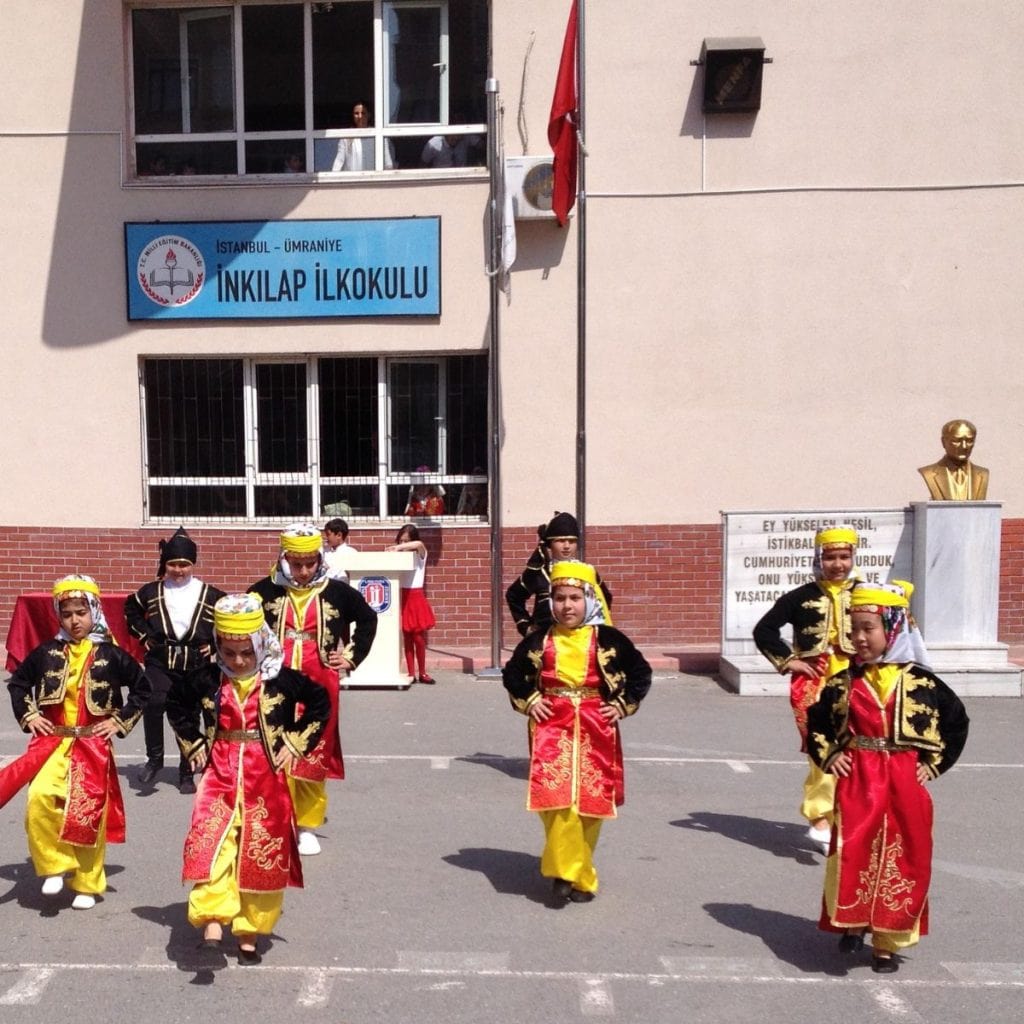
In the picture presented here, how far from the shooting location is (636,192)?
1374cm

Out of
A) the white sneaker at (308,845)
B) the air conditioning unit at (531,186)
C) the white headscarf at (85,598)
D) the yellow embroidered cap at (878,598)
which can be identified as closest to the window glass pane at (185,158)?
the air conditioning unit at (531,186)

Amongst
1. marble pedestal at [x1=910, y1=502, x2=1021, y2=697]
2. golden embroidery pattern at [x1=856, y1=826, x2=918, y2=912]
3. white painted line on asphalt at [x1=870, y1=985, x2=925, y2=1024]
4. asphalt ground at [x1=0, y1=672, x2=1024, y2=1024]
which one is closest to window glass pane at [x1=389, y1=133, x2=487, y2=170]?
marble pedestal at [x1=910, y1=502, x2=1021, y2=697]

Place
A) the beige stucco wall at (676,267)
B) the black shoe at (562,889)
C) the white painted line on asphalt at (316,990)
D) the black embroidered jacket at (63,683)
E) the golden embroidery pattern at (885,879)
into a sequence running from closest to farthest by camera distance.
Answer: the white painted line on asphalt at (316,990), the golden embroidery pattern at (885,879), the black embroidered jacket at (63,683), the black shoe at (562,889), the beige stucco wall at (676,267)

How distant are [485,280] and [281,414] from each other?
102 inches

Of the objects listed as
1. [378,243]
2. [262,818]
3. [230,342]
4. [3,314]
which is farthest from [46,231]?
[262,818]

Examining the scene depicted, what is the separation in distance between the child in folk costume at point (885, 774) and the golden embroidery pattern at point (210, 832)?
8.18 feet

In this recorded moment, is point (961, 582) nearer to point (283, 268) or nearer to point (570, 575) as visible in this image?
point (570, 575)

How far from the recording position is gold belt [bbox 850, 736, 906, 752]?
5520 mm

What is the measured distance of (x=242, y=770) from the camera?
5.59 m

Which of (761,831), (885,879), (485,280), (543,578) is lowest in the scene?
(761,831)

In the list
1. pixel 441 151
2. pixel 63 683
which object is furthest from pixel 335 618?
pixel 441 151

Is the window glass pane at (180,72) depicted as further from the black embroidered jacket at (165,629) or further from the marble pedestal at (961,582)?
the marble pedestal at (961,582)

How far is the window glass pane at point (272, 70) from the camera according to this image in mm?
14227

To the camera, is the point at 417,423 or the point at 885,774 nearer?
the point at 885,774
